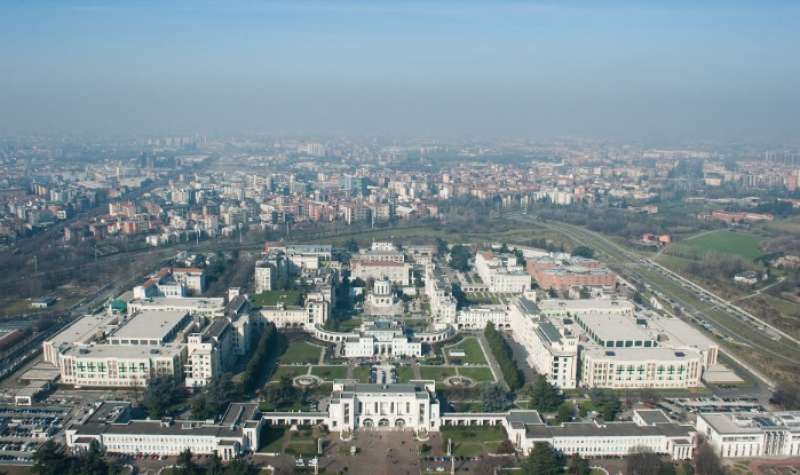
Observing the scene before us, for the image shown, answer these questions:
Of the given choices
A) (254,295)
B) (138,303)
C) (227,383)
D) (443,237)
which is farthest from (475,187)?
(227,383)

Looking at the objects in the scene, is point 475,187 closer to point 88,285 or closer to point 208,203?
point 208,203

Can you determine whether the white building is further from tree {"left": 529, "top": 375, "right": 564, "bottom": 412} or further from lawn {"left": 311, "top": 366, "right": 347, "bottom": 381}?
lawn {"left": 311, "top": 366, "right": 347, "bottom": 381}

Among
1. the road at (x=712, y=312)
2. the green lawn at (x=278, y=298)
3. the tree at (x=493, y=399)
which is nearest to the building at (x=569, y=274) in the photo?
the road at (x=712, y=312)

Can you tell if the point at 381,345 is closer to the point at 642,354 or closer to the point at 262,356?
the point at 262,356

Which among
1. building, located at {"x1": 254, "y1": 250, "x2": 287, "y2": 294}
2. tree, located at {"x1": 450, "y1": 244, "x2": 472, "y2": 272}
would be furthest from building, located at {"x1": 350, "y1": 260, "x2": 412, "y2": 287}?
→ building, located at {"x1": 254, "y1": 250, "x2": 287, "y2": 294}

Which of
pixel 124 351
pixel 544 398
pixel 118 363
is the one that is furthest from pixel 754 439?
pixel 124 351
